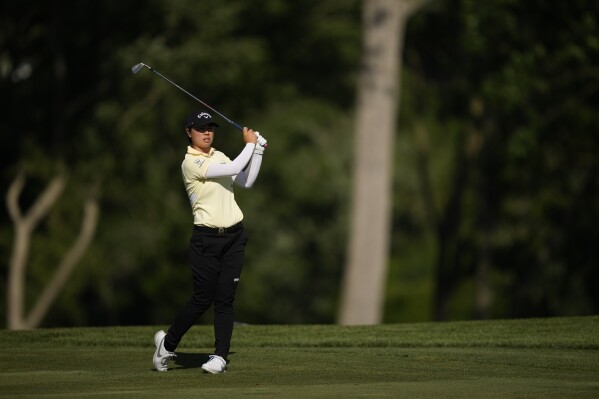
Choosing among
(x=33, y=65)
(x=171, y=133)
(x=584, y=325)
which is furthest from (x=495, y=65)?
(x=584, y=325)

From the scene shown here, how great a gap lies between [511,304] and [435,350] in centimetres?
2376

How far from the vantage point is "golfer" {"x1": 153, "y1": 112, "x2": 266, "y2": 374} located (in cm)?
1041

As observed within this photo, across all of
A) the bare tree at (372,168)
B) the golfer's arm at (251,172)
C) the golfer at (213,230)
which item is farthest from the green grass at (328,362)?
the bare tree at (372,168)

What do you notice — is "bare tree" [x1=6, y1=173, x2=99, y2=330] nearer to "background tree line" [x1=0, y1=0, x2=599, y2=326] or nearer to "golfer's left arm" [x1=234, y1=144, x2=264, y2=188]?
"background tree line" [x1=0, y1=0, x2=599, y2=326]

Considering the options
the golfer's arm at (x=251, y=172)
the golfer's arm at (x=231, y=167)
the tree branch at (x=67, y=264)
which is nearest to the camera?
the golfer's arm at (x=231, y=167)

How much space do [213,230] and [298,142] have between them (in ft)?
98.8

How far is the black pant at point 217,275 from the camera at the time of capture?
10484mm

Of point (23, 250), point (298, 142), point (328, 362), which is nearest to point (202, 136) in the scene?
point (328, 362)

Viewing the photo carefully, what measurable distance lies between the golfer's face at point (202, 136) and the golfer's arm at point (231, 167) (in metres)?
0.20

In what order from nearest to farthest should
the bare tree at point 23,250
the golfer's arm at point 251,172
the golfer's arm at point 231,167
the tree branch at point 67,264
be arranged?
the golfer's arm at point 231,167
the golfer's arm at point 251,172
the bare tree at point 23,250
the tree branch at point 67,264

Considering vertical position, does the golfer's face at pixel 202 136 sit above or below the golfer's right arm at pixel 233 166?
above

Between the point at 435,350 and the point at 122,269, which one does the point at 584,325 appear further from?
the point at 122,269

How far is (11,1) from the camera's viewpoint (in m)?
31.4

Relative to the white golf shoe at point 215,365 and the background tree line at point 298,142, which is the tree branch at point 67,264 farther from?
the white golf shoe at point 215,365
